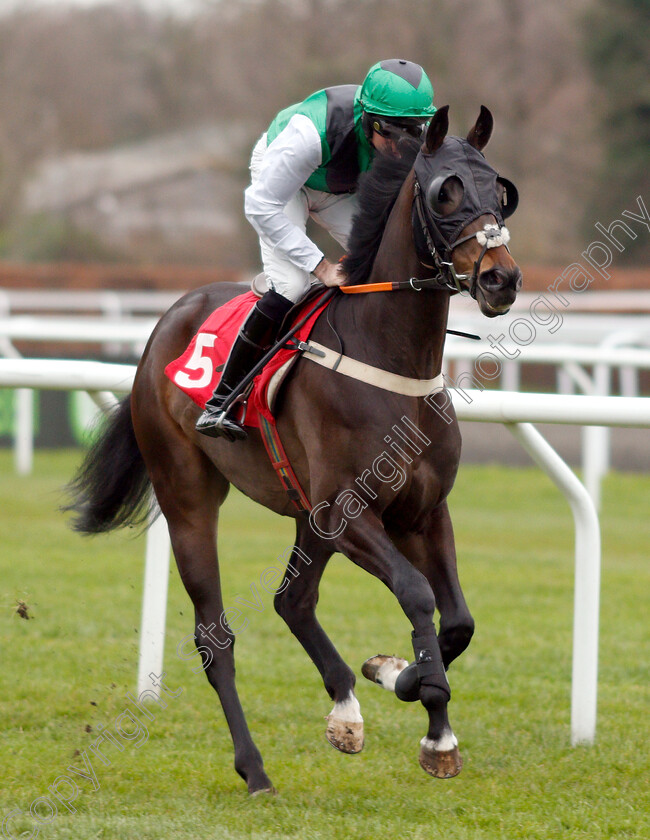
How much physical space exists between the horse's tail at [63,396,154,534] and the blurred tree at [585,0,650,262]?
64.6ft

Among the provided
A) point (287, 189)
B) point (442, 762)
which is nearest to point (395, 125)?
point (287, 189)

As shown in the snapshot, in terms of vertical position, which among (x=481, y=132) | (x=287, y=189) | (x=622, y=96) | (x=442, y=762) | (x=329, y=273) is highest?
(x=481, y=132)

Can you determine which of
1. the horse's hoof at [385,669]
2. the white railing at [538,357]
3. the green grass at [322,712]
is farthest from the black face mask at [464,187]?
the white railing at [538,357]

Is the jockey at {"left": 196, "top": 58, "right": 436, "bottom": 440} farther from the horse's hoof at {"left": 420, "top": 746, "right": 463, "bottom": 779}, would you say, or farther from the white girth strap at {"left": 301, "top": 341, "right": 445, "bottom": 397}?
the horse's hoof at {"left": 420, "top": 746, "right": 463, "bottom": 779}

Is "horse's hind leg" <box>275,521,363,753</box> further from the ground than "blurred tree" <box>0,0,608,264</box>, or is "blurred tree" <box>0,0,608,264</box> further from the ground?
"horse's hind leg" <box>275,521,363,753</box>

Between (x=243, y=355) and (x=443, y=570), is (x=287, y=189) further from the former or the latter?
(x=443, y=570)

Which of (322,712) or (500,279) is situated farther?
(322,712)

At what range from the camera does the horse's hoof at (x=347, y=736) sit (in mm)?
3383

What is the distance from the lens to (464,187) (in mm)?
2939

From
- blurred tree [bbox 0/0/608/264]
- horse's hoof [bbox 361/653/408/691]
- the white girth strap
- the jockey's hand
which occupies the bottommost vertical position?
blurred tree [bbox 0/0/608/264]

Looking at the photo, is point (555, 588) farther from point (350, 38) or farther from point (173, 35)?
point (173, 35)

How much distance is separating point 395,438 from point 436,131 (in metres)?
0.81

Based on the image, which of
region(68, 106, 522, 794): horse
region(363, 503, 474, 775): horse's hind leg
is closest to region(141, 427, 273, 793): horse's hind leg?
region(68, 106, 522, 794): horse

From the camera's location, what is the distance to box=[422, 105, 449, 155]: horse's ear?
2973mm
